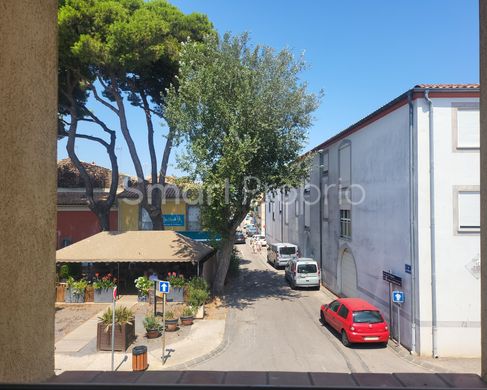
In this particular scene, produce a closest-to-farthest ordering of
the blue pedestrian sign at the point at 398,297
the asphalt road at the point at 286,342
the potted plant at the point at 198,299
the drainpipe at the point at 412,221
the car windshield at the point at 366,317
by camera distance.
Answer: the asphalt road at the point at 286,342, the drainpipe at the point at 412,221, the car windshield at the point at 366,317, the blue pedestrian sign at the point at 398,297, the potted plant at the point at 198,299

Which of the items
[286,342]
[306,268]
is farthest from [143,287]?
[306,268]

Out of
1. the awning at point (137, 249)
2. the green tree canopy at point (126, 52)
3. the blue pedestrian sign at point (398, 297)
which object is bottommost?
the blue pedestrian sign at point (398, 297)

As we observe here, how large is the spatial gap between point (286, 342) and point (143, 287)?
8.30 meters

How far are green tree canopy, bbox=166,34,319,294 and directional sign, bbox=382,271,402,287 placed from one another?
634 centimetres

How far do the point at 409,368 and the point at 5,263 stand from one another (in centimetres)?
1311

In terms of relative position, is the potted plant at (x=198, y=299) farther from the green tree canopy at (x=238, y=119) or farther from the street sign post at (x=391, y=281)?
the street sign post at (x=391, y=281)

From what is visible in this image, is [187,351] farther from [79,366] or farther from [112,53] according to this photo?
[112,53]

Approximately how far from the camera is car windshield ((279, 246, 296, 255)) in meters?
32.2

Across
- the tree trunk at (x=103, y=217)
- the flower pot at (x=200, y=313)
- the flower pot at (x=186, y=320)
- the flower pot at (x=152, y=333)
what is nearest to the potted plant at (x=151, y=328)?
the flower pot at (x=152, y=333)

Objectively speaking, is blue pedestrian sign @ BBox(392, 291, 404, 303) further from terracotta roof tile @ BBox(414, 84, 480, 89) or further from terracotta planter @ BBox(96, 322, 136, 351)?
terracotta planter @ BBox(96, 322, 136, 351)

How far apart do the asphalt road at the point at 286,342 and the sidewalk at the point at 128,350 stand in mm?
629

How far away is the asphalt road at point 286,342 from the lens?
12.1 m

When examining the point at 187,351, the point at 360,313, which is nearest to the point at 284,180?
Answer: the point at 360,313

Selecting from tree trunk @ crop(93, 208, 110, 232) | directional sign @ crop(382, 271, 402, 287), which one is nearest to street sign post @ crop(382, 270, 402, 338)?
directional sign @ crop(382, 271, 402, 287)
